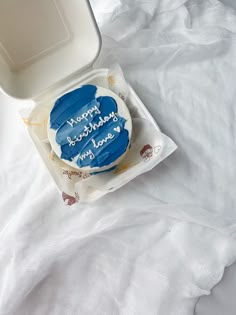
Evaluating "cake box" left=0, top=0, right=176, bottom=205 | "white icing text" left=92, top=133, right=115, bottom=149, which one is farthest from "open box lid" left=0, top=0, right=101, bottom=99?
"white icing text" left=92, top=133, right=115, bottom=149

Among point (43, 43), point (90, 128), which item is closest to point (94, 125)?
point (90, 128)

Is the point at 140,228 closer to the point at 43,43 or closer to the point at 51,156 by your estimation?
the point at 51,156

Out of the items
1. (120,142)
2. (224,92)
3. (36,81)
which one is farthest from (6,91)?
(224,92)

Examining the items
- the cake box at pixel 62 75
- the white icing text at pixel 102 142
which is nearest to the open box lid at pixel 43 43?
the cake box at pixel 62 75

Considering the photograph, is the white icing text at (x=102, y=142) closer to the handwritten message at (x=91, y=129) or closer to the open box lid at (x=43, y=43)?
the handwritten message at (x=91, y=129)

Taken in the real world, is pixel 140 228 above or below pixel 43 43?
below

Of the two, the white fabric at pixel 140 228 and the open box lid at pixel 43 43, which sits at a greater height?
the open box lid at pixel 43 43

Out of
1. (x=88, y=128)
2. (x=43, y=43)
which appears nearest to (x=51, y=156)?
(x=88, y=128)
